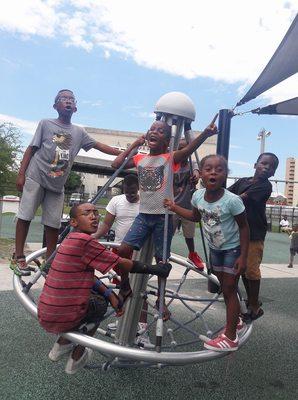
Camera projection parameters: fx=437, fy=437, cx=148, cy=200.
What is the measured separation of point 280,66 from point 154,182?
2406mm

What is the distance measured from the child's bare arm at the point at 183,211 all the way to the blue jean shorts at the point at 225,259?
0.23 meters

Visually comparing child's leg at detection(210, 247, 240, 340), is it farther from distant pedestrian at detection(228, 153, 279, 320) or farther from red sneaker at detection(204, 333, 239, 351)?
distant pedestrian at detection(228, 153, 279, 320)

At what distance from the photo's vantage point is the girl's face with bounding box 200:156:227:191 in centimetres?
247

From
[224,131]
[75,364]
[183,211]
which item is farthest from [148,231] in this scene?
[224,131]

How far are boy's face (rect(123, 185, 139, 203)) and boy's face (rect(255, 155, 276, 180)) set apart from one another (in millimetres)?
1531

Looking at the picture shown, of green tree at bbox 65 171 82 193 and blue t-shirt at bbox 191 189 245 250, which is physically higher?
green tree at bbox 65 171 82 193

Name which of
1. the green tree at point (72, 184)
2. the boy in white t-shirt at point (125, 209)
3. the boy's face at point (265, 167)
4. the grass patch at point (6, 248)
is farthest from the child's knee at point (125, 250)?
the green tree at point (72, 184)

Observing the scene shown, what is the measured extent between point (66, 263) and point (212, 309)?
3.58m

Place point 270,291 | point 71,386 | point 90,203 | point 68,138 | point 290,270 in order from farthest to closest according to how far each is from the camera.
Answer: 1. point 290,270
2. point 270,291
3. point 68,138
4. point 71,386
5. point 90,203

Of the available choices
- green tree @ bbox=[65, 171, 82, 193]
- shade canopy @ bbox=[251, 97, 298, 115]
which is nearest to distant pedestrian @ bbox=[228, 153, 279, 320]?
shade canopy @ bbox=[251, 97, 298, 115]

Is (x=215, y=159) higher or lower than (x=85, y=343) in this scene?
higher

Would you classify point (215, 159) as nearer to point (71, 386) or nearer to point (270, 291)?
point (71, 386)

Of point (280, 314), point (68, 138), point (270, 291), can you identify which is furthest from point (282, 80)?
point (270, 291)

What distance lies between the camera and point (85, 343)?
7.07ft
